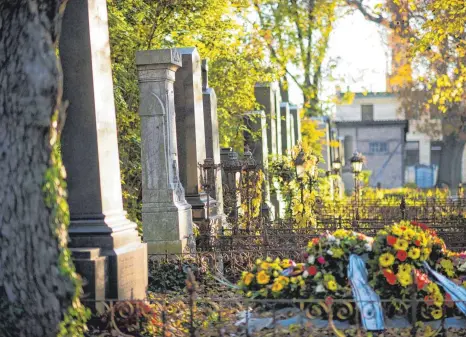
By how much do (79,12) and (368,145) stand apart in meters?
51.3

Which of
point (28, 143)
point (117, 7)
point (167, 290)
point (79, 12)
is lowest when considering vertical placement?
point (167, 290)

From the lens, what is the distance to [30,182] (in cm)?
675

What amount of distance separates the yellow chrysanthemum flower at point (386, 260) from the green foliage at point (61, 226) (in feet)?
9.62

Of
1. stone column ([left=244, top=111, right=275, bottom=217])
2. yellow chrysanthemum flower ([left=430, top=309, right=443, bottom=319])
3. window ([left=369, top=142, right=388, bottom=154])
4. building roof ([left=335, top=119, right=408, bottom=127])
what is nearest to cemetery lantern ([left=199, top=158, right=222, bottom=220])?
stone column ([left=244, top=111, right=275, bottom=217])

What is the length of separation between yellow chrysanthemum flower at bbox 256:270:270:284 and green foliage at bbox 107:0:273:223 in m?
7.82

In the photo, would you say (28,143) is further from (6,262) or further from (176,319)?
(176,319)

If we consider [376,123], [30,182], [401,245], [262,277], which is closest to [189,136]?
[262,277]

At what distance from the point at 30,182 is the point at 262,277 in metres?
2.67

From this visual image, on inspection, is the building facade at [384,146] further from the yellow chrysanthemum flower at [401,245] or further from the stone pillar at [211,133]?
the yellow chrysanthemum flower at [401,245]

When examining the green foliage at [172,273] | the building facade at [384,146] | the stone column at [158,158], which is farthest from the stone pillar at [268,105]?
the building facade at [384,146]

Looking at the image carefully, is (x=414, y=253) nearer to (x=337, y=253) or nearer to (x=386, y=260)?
(x=386, y=260)

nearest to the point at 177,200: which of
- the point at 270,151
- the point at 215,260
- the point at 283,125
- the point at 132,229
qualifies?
the point at 215,260

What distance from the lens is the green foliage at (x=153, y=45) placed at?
16359 mm

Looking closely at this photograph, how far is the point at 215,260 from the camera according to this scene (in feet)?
39.5
